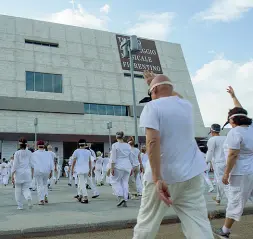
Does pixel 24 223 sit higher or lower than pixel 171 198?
lower

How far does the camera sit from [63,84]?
1444 inches

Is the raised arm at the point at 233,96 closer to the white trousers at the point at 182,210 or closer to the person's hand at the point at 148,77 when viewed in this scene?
the person's hand at the point at 148,77

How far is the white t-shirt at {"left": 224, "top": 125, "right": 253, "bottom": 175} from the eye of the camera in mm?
4758

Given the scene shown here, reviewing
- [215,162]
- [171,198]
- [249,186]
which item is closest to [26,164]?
[215,162]

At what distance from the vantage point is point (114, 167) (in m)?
8.47

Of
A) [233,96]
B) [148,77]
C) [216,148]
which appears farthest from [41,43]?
[148,77]

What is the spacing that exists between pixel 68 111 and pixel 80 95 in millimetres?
2382

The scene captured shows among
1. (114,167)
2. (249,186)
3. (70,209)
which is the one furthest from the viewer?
(114,167)

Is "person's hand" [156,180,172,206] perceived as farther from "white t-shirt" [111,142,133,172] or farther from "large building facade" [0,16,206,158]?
"large building facade" [0,16,206,158]

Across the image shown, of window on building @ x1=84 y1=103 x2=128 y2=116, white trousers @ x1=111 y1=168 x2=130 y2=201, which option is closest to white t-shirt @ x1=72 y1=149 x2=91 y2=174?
white trousers @ x1=111 y1=168 x2=130 y2=201

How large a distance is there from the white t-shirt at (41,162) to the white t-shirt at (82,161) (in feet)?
2.37

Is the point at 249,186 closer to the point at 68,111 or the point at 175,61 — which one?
the point at 68,111

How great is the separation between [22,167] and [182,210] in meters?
6.39

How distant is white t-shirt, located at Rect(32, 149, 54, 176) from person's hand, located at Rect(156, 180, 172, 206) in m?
6.80
